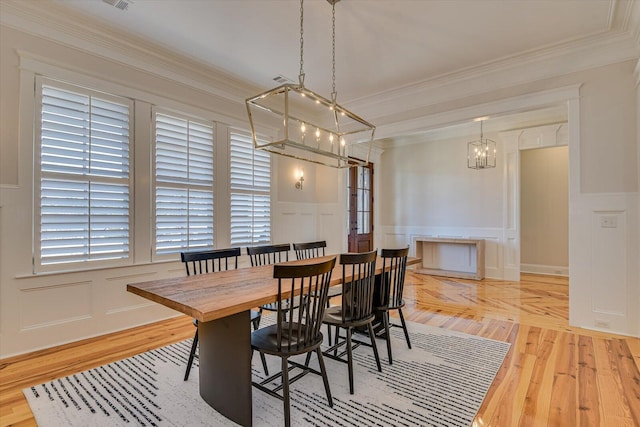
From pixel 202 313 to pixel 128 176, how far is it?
257 centimetres

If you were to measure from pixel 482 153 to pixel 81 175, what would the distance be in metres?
5.79

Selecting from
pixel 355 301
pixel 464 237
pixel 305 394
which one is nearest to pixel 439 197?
pixel 464 237

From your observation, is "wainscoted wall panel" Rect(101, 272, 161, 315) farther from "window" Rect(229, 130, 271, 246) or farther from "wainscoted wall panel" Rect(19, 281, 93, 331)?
"window" Rect(229, 130, 271, 246)

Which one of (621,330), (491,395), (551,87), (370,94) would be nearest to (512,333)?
(621,330)

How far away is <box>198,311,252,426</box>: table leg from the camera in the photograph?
1.87m

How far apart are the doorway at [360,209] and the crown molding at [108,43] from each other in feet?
11.1

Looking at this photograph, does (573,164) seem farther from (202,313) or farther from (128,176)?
(128,176)

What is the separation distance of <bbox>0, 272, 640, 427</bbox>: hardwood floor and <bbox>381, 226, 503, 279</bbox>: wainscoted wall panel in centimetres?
155

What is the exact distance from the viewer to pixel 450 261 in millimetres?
6637

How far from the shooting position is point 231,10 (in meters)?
2.85

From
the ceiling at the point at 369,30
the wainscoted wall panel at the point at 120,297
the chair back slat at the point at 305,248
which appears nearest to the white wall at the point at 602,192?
the ceiling at the point at 369,30

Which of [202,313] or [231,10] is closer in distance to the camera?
[202,313]

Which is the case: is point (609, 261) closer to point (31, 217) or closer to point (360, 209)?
point (360, 209)

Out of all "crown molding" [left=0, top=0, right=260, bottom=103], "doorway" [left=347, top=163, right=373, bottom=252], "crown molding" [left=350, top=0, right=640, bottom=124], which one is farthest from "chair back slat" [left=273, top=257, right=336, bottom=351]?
"doorway" [left=347, top=163, right=373, bottom=252]
